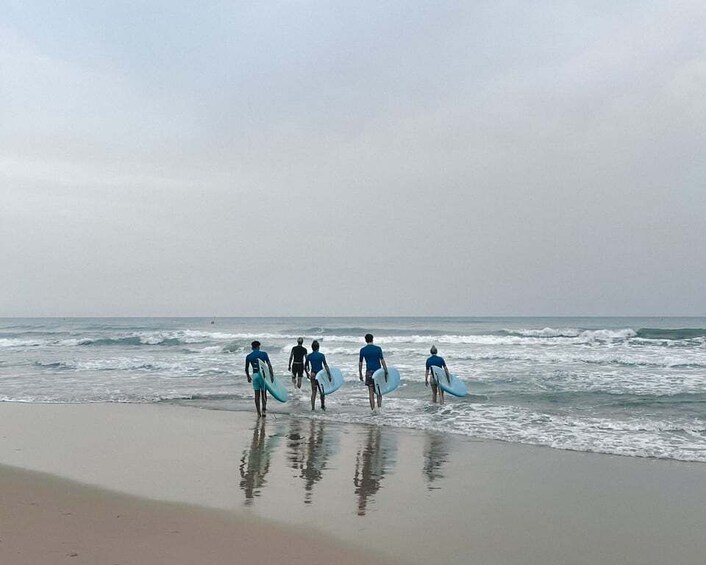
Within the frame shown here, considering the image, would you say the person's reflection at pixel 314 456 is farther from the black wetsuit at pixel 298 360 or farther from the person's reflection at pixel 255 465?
the black wetsuit at pixel 298 360

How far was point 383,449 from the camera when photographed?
7.73 metres

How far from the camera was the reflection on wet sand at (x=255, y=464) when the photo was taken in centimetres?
573

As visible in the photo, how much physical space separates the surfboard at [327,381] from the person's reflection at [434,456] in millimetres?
3316

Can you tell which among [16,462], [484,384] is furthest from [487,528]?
[484,384]

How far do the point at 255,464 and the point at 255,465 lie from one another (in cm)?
5

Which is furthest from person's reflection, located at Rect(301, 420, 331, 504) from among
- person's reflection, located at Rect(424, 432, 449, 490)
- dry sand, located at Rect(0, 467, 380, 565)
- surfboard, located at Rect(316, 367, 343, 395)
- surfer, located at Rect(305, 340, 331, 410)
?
surfboard, located at Rect(316, 367, 343, 395)

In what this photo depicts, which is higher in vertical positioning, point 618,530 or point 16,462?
point 618,530

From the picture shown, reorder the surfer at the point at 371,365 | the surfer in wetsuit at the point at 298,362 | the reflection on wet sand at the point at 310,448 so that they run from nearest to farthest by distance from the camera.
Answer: the reflection on wet sand at the point at 310,448, the surfer at the point at 371,365, the surfer in wetsuit at the point at 298,362

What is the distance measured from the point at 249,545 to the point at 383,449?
3781 mm

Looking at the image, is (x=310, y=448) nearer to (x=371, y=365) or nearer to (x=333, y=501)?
(x=333, y=501)

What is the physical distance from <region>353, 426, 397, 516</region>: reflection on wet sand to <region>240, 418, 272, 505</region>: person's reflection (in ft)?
3.43

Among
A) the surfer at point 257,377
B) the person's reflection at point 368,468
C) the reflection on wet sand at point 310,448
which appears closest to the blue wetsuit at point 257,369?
the surfer at point 257,377

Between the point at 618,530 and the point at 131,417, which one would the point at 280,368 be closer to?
the point at 131,417

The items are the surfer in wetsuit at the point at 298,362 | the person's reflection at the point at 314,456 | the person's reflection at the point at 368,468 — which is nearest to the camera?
the person's reflection at the point at 368,468
